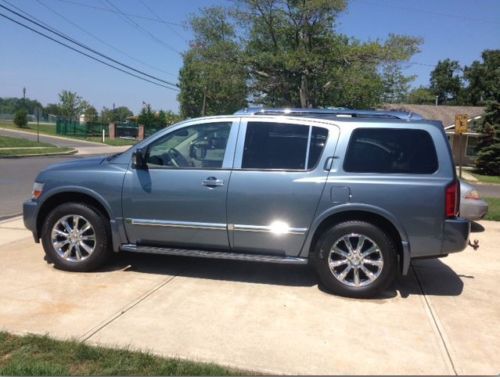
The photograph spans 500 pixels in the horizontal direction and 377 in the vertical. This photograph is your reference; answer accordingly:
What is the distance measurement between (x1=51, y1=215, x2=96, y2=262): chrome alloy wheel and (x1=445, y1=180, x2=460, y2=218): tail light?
12.2 feet

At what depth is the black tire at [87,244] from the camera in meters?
5.55

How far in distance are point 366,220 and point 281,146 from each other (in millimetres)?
1150

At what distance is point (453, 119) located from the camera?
37.3 meters

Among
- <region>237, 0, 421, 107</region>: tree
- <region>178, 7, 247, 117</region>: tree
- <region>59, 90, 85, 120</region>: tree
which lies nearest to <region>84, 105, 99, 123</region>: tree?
<region>59, 90, 85, 120</region>: tree

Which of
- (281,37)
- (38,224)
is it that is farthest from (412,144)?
(281,37)

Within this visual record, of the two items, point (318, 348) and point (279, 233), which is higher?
point (279, 233)

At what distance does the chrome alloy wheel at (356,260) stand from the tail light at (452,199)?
2.53 feet

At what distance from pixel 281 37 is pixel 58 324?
36579 millimetres

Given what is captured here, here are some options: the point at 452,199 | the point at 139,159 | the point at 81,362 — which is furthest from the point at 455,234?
the point at 81,362

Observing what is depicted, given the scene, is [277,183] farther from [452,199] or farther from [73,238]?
[73,238]

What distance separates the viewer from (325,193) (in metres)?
5.02

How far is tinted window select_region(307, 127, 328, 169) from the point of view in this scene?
5.14 metres

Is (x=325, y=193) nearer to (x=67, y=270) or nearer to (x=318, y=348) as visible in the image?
(x=318, y=348)

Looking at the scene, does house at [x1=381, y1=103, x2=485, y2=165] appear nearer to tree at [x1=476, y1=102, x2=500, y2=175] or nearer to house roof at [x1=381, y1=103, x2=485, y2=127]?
house roof at [x1=381, y1=103, x2=485, y2=127]
